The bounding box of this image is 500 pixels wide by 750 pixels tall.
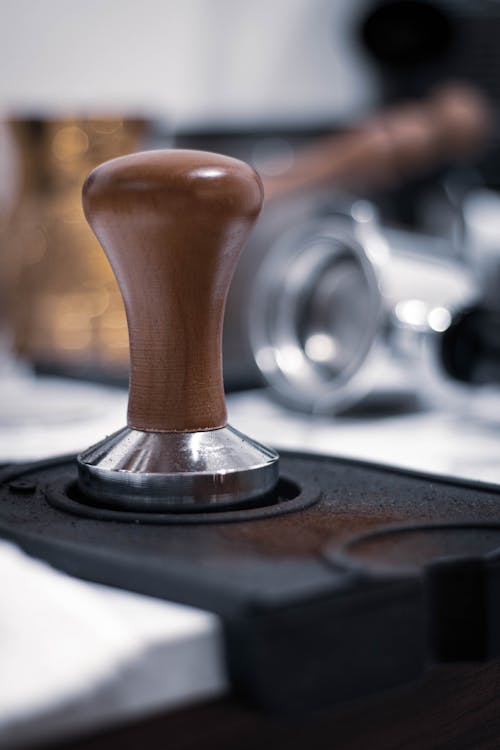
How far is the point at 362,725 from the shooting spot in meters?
0.31

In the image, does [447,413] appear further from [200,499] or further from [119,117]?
[119,117]

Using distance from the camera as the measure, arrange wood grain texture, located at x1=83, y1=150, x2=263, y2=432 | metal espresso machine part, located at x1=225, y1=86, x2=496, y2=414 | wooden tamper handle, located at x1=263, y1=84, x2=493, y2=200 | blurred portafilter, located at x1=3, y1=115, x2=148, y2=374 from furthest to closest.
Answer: wooden tamper handle, located at x1=263, y1=84, x2=493, y2=200, blurred portafilter, located at x1=3, y1=115, x2=148, y2=374, metal espresso machine part, located at x1=225, y1=86, x2=496, y2=414, wood grain texture, located at x1=83, y1=150, x2=263, y2=432

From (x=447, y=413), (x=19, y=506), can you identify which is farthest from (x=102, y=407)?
(x=19, y=506)

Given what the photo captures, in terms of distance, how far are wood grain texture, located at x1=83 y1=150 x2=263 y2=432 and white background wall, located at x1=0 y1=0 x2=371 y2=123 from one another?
2.88 ft

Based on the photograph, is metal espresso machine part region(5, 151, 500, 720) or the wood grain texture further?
the wood grain texture

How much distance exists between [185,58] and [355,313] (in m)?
0.63

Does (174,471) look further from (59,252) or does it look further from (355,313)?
(59,252)

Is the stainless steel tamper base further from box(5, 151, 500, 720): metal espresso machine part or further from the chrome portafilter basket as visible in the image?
the chrome portafilter basket

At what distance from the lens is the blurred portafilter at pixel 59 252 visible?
118cm

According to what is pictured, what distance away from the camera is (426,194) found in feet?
5.24

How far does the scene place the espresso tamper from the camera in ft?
1.27

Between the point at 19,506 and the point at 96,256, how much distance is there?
0.83 metres

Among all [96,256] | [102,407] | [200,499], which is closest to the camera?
[200,499]

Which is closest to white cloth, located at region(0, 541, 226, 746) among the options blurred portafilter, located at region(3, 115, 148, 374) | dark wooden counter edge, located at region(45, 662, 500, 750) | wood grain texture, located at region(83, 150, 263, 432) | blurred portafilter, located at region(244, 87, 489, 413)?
dark wooden counter edge, located at region(45, 662, 500, 750)
